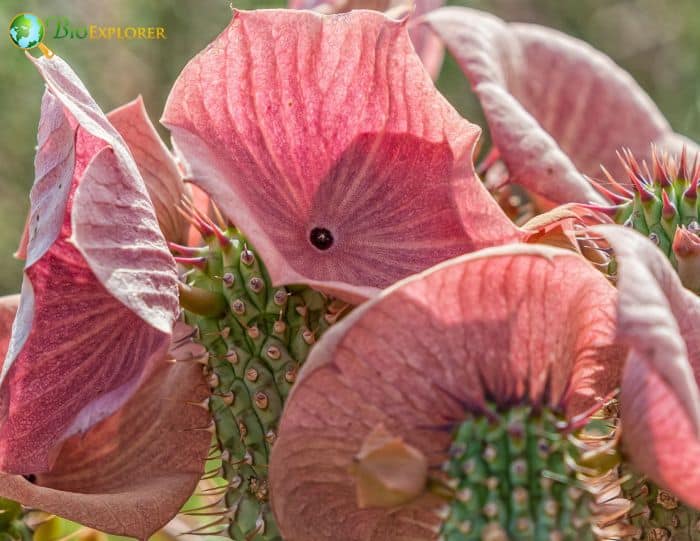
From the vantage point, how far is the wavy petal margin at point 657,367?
35cm

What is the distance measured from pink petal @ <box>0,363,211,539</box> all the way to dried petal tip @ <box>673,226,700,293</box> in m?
0.26

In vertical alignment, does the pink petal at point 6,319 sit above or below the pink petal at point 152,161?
below

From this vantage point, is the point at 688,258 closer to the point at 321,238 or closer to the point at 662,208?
the point at 662,208

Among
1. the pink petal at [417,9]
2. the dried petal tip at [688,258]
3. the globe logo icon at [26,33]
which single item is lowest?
the dried petal tip at [688,258]

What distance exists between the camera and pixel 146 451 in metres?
0.53

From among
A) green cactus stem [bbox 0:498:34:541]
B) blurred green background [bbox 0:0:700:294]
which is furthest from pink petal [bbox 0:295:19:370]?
blurred green background [bbox 0:0:700:294]

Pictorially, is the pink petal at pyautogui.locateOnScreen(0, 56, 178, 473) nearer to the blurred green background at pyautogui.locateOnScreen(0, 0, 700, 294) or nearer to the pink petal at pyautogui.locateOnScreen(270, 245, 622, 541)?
the pink petal at pyautogui.locateOnScreen(270, 245, 622, 541)

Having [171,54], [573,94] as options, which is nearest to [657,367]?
[573,94]

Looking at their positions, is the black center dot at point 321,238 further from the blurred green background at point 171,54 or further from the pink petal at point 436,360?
the blurred green background at point 171,54

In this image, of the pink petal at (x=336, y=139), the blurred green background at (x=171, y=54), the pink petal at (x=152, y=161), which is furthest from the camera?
the blurred green background at (x=171, y=54)

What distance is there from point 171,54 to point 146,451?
2063mm

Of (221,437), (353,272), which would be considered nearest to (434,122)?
(353,272)

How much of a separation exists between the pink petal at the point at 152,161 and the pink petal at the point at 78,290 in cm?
11

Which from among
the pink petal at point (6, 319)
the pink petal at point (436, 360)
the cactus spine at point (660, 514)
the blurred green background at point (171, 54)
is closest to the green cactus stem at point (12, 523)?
the pink petal at point (6, 319)
